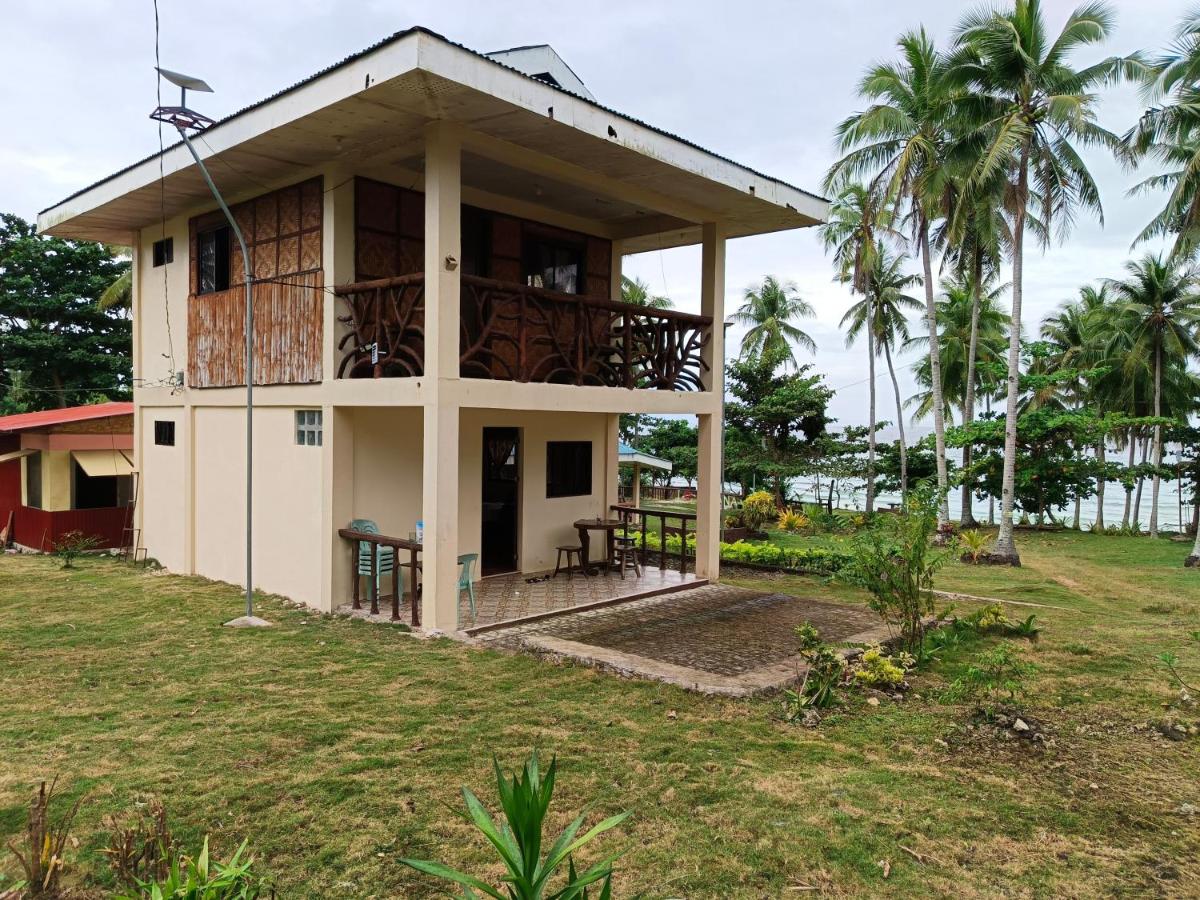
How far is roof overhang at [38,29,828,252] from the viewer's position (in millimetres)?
7133

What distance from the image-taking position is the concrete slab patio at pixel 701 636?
690cm

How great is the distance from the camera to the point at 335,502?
30.2 feet

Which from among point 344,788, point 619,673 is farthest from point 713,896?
point 619,673

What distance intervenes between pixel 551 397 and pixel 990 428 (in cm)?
1889

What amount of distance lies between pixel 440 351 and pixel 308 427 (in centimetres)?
255

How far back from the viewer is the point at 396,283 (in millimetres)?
8461

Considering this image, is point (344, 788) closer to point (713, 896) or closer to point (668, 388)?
point (713, 896)

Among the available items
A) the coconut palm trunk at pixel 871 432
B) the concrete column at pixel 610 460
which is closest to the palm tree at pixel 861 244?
the coconut palm trunk at pixel 871 432

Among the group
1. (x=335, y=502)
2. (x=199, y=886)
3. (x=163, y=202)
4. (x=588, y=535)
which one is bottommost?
(x=199, y=886)

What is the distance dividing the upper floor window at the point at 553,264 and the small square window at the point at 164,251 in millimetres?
5232

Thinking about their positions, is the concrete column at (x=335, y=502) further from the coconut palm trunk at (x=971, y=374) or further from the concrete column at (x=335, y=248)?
the coconut palm trunk at (x=971, y=374)

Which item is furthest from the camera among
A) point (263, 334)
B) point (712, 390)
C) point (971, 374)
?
point (971, 374)

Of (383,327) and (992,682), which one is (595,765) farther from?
(383,327)

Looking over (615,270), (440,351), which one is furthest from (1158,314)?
(440,351)
